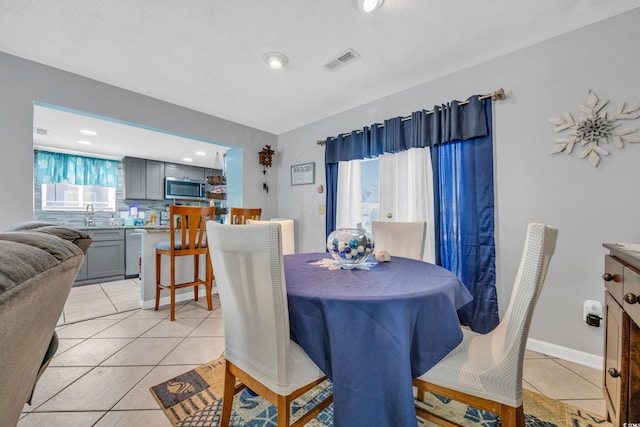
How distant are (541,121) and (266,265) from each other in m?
2.22

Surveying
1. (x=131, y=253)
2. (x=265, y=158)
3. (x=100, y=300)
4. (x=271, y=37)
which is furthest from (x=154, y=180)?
(x=271, y=37)

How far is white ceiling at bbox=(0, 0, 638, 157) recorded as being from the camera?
1604 mm

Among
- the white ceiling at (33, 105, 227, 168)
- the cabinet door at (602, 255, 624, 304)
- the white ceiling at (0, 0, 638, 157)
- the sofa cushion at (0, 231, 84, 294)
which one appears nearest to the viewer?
the sofa cushion at (0, 231, 84, 294)

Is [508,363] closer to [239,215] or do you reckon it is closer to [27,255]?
[27,255]

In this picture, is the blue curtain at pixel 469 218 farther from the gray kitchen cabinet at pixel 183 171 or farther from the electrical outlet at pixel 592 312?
the gray kitchen cabinet at pixel 183 171

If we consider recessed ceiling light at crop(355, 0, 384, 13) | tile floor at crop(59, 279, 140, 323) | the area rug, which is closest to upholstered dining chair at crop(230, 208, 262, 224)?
tile floor at crop(59, 279, 140, 323)

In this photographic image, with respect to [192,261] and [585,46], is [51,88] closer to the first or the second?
[192,261]

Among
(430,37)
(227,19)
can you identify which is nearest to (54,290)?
(227,19)

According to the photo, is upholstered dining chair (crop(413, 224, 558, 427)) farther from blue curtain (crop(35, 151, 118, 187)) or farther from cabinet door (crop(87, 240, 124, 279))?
blue curtain (crop(35, 151, 118, 187))

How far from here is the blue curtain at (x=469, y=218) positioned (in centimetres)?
207

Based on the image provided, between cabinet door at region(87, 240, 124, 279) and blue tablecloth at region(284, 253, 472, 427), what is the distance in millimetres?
4383

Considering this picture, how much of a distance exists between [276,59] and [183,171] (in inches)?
177

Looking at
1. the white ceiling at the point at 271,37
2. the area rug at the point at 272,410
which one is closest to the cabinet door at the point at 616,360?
the area rug at the point at 272,410

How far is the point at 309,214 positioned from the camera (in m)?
3.57
